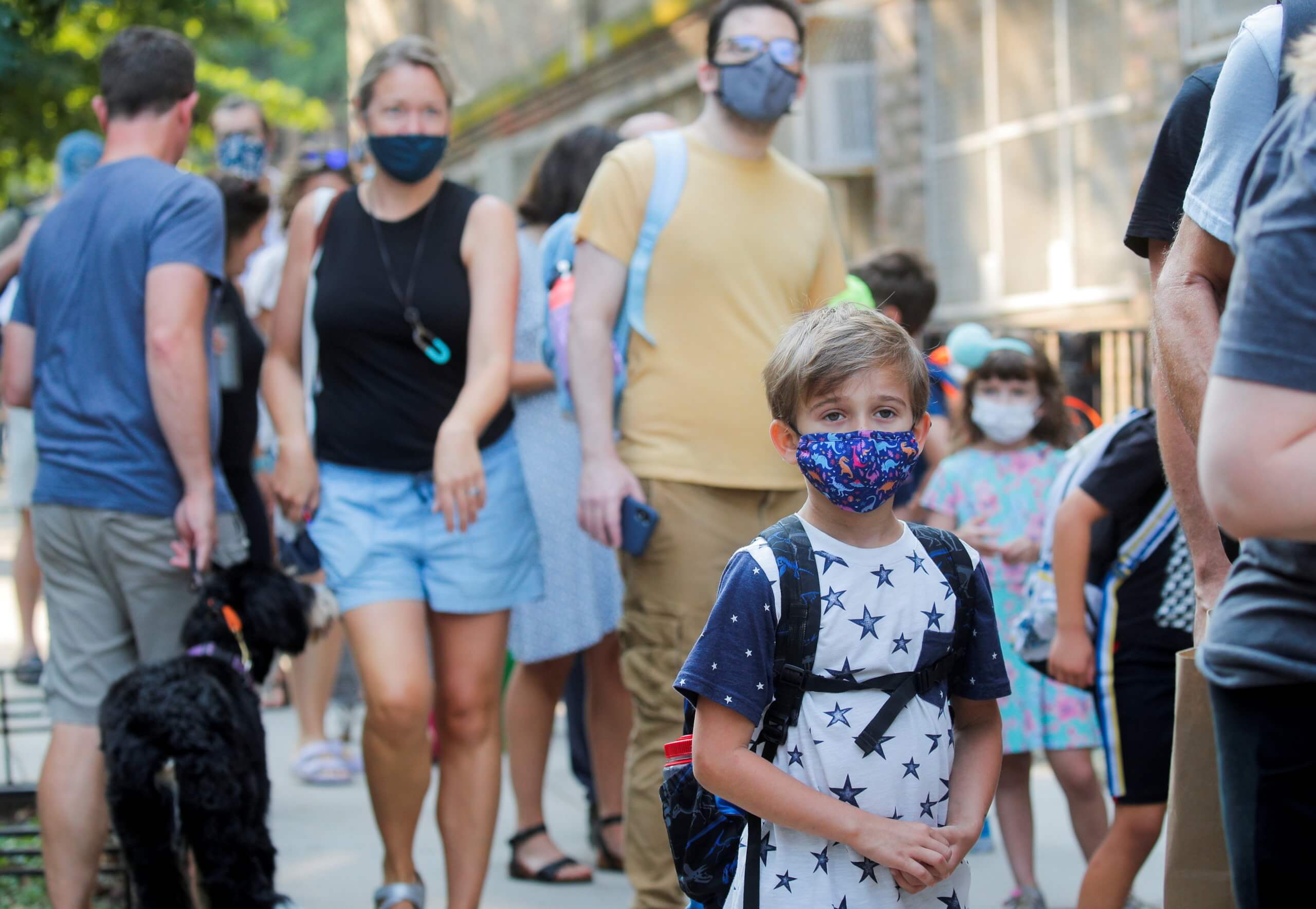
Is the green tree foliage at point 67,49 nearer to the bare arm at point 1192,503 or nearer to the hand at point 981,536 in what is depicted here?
the hand at point 981,536

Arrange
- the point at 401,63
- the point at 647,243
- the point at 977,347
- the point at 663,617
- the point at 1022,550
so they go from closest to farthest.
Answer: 1. the point at 663,617
2. the point at 647,243
3. the point at 401,63
4. the point at 1022,550
5. the point at 977,347

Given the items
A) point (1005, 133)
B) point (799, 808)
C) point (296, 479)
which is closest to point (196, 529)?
point (296, 479)

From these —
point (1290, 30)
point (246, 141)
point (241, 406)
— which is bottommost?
point (241, 406)

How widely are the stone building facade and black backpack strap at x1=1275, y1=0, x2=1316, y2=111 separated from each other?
5552 mm

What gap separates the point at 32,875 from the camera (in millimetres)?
5027

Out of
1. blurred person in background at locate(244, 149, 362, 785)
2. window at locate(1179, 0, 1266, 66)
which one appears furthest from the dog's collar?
window at locate(1179, 0, 1266, 66)

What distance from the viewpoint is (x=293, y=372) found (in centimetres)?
445

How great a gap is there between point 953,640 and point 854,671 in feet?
0.67

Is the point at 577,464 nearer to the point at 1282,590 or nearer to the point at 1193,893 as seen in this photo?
the point at 1193,893

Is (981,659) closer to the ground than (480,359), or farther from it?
closer to the ground

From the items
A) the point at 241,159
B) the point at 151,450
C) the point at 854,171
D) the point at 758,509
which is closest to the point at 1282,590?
the point at 758,509

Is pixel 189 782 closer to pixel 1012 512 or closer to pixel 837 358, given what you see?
pixel 837 358

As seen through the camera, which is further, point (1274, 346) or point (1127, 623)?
point (1127, 623)

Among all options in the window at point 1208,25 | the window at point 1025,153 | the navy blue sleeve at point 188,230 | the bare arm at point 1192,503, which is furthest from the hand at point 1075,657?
the window at point 1025,153
